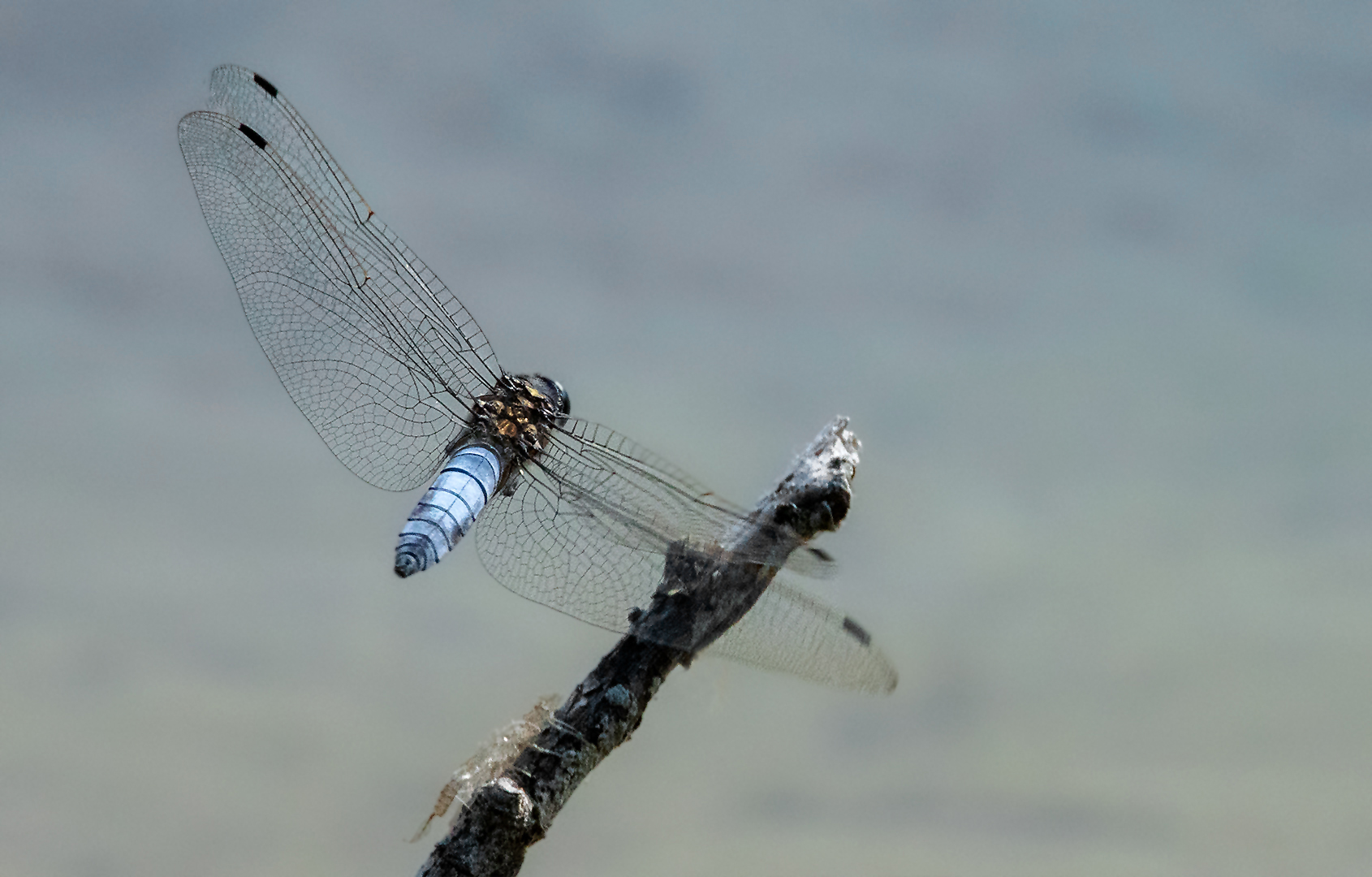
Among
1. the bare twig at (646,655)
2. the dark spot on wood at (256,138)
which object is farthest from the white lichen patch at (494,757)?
the dark spot on wood at (256,138)

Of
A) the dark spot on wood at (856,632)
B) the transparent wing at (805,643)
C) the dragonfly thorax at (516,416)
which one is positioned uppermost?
the dragonfly thorax at (516,416)

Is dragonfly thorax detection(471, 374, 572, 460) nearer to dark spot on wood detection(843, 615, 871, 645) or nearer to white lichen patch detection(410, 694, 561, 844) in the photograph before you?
white lichen patch detection(410, 694, 561, 844)

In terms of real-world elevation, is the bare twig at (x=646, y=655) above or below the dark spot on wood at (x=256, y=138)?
below

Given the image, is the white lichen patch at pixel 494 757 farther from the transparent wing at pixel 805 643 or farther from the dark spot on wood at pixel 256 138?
the dark spot on wood at pixel 256 138

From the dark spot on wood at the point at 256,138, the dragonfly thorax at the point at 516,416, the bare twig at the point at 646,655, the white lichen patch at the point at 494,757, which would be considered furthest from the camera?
the dark spot on wood at the point at 256,138

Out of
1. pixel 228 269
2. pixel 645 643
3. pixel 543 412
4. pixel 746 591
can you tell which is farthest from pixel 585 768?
pixel 228 269

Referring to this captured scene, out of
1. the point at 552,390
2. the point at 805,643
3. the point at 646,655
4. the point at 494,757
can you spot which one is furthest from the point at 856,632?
the point at 552,390
